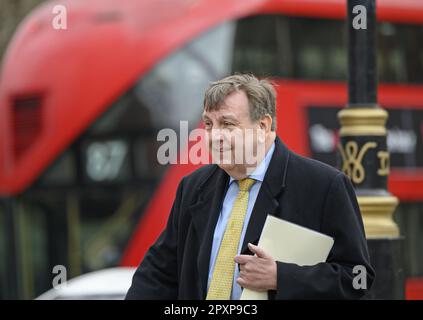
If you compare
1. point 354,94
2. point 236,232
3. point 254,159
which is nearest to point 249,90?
point 254,159

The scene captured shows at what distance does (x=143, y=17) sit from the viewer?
1076 cm

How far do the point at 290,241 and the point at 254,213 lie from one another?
157mm

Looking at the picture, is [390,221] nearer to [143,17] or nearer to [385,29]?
[143,17]

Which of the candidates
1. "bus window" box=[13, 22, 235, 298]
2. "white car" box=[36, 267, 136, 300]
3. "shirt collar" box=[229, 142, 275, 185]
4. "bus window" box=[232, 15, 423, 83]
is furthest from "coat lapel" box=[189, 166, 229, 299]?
"bus window" box=[232, 15, 423, 83]

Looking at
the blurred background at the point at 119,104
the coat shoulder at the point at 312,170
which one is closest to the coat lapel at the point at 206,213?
the coat shoulder at the point at 312,170

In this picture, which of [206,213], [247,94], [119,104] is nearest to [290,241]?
[206,213]

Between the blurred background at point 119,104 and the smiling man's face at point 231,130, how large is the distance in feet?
23.7

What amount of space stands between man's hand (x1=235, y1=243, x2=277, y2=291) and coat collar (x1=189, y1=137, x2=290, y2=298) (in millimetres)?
71

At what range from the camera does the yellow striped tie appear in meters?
2.99

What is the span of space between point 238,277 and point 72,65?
800cm

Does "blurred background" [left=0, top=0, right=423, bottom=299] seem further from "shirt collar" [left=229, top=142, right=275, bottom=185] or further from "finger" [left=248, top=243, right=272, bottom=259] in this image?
"finger" [left=248, top=243, right=272, bottom=259]

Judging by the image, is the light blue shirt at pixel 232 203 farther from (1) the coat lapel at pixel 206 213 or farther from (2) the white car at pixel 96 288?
(2) the white car at pixel 96 288

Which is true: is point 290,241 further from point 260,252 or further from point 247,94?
point 247,94

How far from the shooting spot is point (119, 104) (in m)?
10.6
